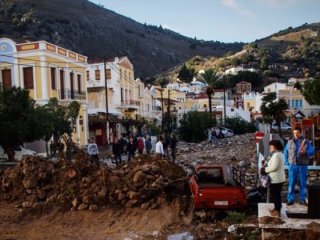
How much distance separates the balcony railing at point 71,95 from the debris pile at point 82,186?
23.3m

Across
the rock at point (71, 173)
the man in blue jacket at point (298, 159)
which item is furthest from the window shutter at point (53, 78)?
the man in blue jacket at point (298, 159)

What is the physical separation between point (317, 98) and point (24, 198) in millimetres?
31967

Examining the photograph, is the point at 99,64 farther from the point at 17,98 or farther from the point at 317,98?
the point at 17,98

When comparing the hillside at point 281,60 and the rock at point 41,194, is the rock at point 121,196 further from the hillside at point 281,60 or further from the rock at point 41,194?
the hillside at point 281,60

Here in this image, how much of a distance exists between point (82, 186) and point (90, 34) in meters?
137

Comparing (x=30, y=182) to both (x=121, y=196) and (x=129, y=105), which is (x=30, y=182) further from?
(x=129, y=105)

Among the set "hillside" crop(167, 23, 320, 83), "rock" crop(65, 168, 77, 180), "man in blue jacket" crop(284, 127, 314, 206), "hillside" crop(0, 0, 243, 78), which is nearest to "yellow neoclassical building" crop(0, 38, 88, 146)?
"rock" crop(65, 168, 77, 180)

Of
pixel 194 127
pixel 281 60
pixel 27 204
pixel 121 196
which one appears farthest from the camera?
pixel 281 60

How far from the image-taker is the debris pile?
12.7 meters

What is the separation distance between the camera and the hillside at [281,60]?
115 m

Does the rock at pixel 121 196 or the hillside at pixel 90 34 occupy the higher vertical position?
the hillside at pixel 90 34

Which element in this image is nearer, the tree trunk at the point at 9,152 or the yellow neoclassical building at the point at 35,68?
the tree trunk at the point at 9,152

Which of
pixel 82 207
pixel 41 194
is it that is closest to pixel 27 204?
pixel 41 194

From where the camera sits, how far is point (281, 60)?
4887 inches
